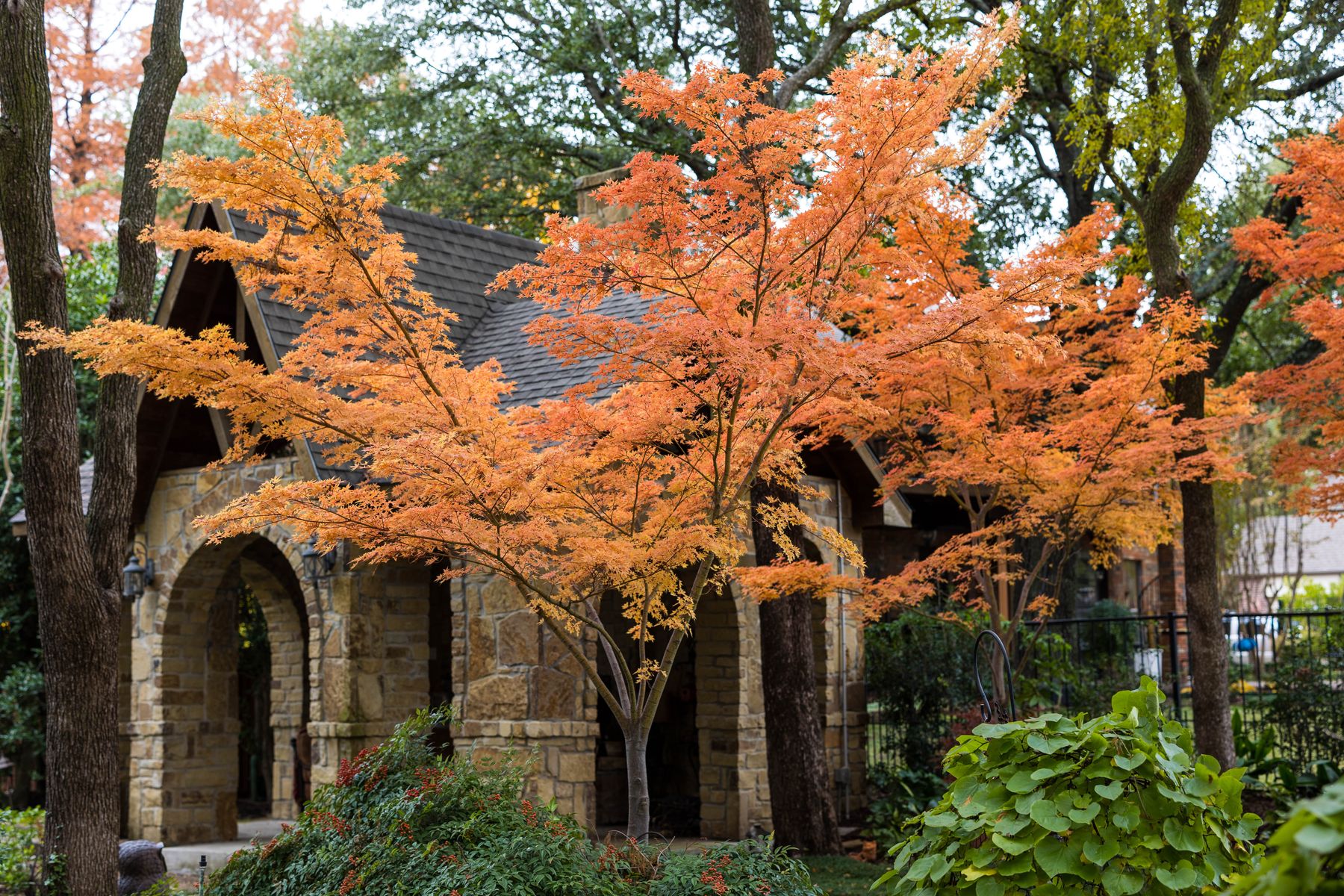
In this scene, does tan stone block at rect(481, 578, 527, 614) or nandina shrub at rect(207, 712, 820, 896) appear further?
tan stone block at rect(481, 578, 527, 614)

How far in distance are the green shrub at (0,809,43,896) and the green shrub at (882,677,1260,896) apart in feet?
22.7

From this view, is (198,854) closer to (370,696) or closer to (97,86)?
(370,696)

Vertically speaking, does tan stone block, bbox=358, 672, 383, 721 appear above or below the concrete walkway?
above

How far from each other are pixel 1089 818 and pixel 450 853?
299cm

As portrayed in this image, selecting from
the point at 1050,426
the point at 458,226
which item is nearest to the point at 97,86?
the point at 458,226

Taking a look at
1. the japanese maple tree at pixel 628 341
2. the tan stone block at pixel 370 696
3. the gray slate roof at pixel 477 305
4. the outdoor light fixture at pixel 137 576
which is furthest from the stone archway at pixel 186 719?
the japanese maple tree at pixel 628 341

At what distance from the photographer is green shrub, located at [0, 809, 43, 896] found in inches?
323

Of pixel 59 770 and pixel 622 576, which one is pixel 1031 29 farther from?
pixel 59 770

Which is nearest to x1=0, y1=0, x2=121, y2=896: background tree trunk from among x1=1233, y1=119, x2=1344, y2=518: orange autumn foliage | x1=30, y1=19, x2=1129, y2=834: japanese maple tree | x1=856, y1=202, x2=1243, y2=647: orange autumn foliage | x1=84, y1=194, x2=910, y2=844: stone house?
x1=30, y1=19, x2=1129, y2=834: japanese maple tree

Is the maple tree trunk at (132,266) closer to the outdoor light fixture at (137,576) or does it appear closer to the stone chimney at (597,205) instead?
the outdoor light fixture at (137,576)

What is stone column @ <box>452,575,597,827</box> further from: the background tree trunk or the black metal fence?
the black metal fence

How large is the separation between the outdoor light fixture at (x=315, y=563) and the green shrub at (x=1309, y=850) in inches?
367

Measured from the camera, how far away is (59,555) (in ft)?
24.4

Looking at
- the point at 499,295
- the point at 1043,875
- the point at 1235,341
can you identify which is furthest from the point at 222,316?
the point at 1235,341
